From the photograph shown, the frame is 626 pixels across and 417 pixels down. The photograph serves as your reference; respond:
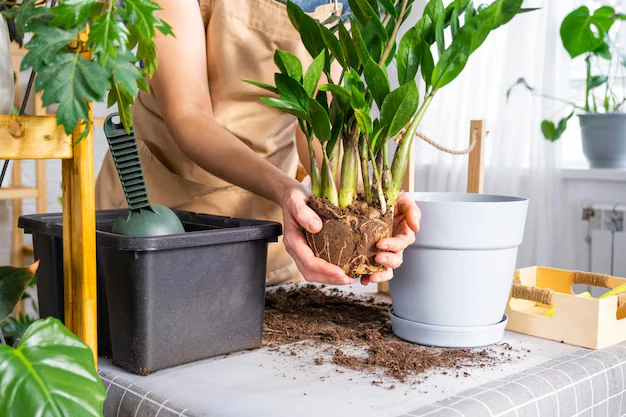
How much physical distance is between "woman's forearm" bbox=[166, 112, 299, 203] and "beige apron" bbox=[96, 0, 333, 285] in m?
0.18

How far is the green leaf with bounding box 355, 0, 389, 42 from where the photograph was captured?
2.57 feet

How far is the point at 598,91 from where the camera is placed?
96.4 inches

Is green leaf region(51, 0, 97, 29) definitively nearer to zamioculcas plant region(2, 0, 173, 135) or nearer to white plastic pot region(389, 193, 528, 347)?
zamioculcas plant region(2, 0, 173, 135)

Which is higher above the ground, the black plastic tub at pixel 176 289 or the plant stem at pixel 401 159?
the plant stem at pixel 401 159

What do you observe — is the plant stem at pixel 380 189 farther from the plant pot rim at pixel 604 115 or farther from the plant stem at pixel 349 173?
the plant pot rim at pixel 604 115

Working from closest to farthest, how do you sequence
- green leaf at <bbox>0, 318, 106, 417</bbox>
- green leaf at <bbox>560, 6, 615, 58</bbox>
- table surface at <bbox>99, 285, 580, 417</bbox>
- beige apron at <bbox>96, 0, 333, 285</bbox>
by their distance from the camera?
green leaf at <bbox>0, 318, 106, 417</bbox> → table surface at <bbox>99, 285, 580, 417</bbox> → beige apron at <bbox>96, 0, 333, 285</bbox> → green leaf at <bbox>560, 6, 615, 58</bbox>

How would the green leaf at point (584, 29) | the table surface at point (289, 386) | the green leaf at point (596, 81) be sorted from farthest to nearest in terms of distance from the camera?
the green leaf at point (596, 81) → the green leaf at point (584, 29) → the table surface at point (289, 386)

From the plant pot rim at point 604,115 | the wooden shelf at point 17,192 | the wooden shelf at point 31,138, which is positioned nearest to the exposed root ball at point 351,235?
the wooden shelf at point 31,138

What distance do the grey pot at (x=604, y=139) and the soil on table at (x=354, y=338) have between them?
1506 millimetres

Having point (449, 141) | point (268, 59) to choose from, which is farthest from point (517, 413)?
point (449, 141)

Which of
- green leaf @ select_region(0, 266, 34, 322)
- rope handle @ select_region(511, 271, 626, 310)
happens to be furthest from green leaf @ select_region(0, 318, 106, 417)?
rope handle @ select_region(511, 271, 626, 310)

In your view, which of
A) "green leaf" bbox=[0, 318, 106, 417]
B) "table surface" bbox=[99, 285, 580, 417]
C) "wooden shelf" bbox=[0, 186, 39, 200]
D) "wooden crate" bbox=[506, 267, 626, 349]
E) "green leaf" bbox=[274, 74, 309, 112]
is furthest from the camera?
"wooden shelf" bbox=[0, 186, 39, 200]

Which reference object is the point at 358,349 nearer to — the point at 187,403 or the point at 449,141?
the point at 187,403

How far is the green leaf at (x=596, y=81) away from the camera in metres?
2.31
